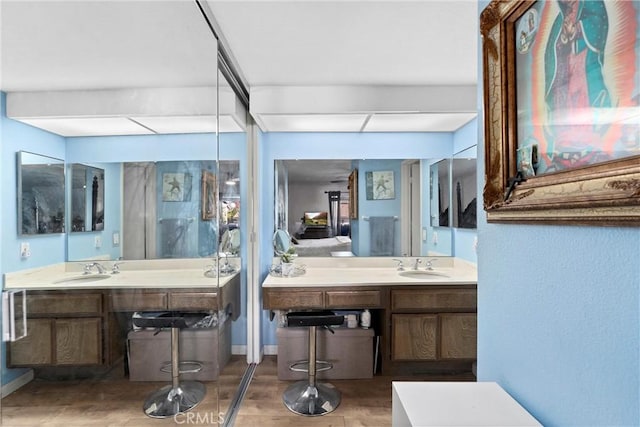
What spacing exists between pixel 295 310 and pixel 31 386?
1779mm

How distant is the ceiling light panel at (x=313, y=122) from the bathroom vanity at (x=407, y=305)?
4.26ft

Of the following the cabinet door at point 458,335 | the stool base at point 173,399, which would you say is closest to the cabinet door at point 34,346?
the stool base at point 173,399

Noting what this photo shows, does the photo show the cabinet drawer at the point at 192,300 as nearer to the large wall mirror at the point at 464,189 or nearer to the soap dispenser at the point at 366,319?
the soap dispenser at the point at 366,319

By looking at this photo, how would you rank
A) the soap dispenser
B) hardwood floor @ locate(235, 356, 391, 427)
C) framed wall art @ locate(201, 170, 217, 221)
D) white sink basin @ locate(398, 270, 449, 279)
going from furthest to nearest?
1. white sink basin @ locate(398, 270, 449, 279)
2. the soap dispenser
3. hardwood floor @ locate(235, 356, 391, 427)
4. framed wall art @ locate(201, 170, 217, 221)

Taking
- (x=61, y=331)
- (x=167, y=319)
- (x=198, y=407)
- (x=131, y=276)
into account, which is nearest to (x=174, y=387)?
(x=198, y=407)

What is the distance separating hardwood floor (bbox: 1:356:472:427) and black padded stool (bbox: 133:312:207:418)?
0.04 m

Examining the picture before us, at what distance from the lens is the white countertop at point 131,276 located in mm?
838

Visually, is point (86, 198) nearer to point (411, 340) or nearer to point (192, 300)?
point (192, 300)

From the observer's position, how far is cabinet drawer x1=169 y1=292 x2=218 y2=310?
1.66m

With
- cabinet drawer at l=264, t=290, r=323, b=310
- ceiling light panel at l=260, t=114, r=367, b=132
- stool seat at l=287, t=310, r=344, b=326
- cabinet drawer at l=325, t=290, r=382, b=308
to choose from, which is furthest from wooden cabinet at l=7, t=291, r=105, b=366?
ceiling light panel at l=260, t=114, r=367, b=132

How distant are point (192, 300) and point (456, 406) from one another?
1415mm

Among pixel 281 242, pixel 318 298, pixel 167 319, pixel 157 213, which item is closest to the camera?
→ pixel 157 213

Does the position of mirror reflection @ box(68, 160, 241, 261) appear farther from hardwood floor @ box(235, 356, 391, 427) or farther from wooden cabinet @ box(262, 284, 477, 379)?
hardwood floor @ box(235, 356, 391, 427)

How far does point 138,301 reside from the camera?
139 centimetres
